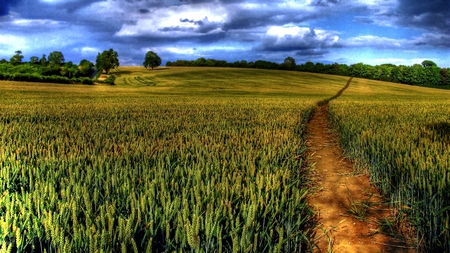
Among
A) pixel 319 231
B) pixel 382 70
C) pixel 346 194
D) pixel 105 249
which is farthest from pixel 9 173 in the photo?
pixel 382 70

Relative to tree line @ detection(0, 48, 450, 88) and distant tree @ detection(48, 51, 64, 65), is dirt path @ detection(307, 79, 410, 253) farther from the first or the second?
distant tree @ detection(48, 51, 64, 65)

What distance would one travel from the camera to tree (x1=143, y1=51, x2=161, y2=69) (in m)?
105

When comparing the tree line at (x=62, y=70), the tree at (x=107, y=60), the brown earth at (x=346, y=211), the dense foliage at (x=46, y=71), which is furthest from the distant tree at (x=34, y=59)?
the brown earth at (x=346, y=211)

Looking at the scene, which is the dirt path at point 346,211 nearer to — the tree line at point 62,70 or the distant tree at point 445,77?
the tree line at point 62,70

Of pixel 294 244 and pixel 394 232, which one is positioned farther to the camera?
pixel 394 232

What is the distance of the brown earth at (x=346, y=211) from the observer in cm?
468

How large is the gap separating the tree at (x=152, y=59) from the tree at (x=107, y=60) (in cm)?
944

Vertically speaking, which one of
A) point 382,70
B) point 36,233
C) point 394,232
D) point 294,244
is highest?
point 382,70

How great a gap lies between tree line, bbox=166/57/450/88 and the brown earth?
353 ft

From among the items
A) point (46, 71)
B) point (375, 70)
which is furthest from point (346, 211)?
point (375, 70)

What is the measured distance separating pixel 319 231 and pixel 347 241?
41 centimetres

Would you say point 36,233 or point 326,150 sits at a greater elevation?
point 36,233

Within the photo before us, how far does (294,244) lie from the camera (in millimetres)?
3801

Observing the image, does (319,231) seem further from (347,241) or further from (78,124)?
(78,124)
